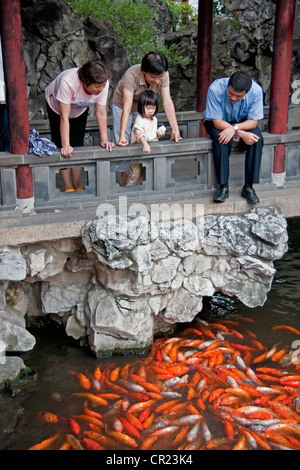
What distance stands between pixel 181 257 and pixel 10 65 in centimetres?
255

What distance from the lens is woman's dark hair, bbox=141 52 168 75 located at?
5777 millimetres

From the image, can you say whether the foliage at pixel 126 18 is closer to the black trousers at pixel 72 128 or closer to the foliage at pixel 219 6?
the foliage at pixel 219 6

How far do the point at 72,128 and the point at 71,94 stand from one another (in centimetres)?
63

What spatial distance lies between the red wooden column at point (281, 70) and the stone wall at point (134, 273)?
77 cm

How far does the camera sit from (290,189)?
6.62 metres

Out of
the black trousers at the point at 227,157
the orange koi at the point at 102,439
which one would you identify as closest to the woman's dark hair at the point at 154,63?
the black trousers at the point at 227,157

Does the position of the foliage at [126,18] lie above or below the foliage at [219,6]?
below

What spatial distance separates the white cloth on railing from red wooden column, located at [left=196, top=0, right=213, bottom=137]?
332cm

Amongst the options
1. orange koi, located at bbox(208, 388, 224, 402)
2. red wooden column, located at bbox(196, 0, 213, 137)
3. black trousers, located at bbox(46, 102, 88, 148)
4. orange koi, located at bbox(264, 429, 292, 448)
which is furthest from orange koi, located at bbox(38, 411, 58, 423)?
red wooden column, located at bbox(196, 0, 213, 137)

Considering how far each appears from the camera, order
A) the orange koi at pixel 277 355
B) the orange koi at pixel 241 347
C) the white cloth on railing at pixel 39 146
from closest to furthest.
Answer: the white cloth on railing at pixel 39 146 < the orange koi at pixel 277 355 < the orange koi at pixel 241 347

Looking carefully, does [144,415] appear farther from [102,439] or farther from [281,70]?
[281,70]

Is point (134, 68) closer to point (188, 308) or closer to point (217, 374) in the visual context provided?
point (188, 308)

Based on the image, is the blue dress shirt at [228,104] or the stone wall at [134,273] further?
the blue dress shirt at [228,104]

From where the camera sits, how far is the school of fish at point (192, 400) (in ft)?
16.4
